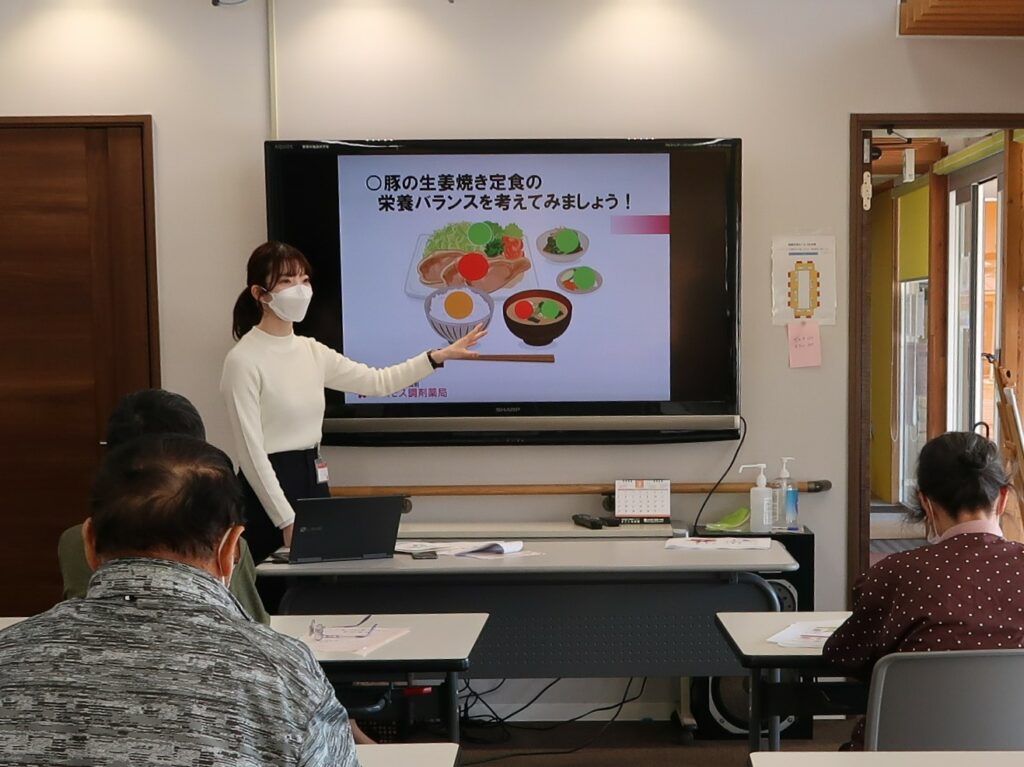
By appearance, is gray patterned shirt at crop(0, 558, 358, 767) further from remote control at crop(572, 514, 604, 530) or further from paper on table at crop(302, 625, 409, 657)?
remote control at crop(572, 514, 604, 530)

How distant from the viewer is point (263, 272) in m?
3.84

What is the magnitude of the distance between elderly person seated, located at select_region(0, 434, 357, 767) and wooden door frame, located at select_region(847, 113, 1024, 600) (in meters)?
3.54

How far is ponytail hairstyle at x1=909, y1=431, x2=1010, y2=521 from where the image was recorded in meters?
2.35

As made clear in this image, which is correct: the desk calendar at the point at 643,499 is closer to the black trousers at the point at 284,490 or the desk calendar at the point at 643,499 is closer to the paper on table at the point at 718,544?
the paper on table at the point at 718,544

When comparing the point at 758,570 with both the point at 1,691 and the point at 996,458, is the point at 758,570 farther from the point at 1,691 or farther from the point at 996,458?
the point at 1,691

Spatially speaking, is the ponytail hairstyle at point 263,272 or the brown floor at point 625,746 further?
the brown floor at point 625,746

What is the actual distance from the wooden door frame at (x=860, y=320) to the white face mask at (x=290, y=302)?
2134mm

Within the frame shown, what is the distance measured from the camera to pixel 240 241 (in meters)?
4.54

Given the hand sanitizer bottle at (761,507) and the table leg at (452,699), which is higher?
the hand sanitizer bottle at (761,507)

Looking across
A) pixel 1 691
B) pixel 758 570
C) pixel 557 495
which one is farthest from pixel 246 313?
pixel 1 691

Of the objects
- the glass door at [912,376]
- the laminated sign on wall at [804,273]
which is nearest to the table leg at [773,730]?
the laminated sign on wall at [804,273]

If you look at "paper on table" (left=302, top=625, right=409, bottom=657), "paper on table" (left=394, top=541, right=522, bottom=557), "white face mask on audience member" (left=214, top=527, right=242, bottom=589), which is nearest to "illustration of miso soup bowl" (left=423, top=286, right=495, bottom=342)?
"paper on table" (left=394, top=541, right=522, bottom=557)

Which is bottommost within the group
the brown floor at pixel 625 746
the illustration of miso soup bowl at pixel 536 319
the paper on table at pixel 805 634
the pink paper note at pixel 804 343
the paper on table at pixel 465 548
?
the brown floor at pixel 625 746

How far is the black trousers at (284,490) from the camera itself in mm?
3805
